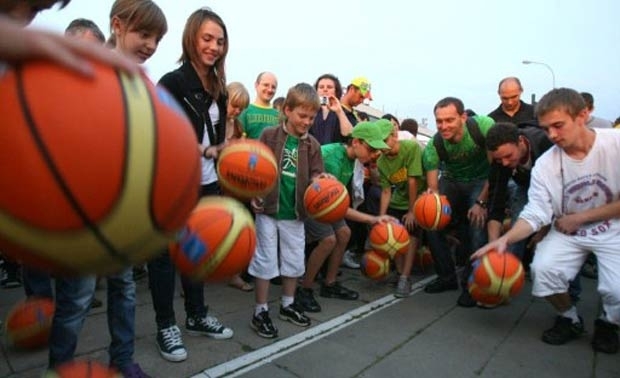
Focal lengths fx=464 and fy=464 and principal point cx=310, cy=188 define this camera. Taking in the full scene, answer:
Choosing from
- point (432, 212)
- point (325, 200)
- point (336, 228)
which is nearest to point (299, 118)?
point (325, 200)

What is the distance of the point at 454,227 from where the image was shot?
19.1 ft

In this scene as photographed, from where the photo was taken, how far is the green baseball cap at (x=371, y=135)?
14.4ft

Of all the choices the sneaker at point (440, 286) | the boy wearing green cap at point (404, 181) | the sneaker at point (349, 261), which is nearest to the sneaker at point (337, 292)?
the boy wearing green cap at point (404, 181)

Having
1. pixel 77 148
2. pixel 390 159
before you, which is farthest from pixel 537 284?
pixel 77 148

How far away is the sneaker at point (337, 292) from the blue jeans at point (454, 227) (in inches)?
44.2

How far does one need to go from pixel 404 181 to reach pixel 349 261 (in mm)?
1487

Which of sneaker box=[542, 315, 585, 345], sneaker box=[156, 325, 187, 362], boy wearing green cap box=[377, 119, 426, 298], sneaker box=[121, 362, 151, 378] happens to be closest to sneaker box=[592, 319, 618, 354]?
sneaker box=[542, 315, 585, 345]

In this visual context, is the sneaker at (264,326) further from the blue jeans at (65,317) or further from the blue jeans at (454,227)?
the blue jeans at (454,227)

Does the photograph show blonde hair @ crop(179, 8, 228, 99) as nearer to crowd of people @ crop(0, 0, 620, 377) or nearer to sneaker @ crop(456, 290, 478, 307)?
crowd of people @ crop(0, 0, 620, 377)

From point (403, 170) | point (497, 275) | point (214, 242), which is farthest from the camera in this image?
point (403, 170)

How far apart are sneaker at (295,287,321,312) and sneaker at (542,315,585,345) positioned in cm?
196

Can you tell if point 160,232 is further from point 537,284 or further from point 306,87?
point 537,284

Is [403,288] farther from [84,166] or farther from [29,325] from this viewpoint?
[84,166]

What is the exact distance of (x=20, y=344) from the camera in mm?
2750
